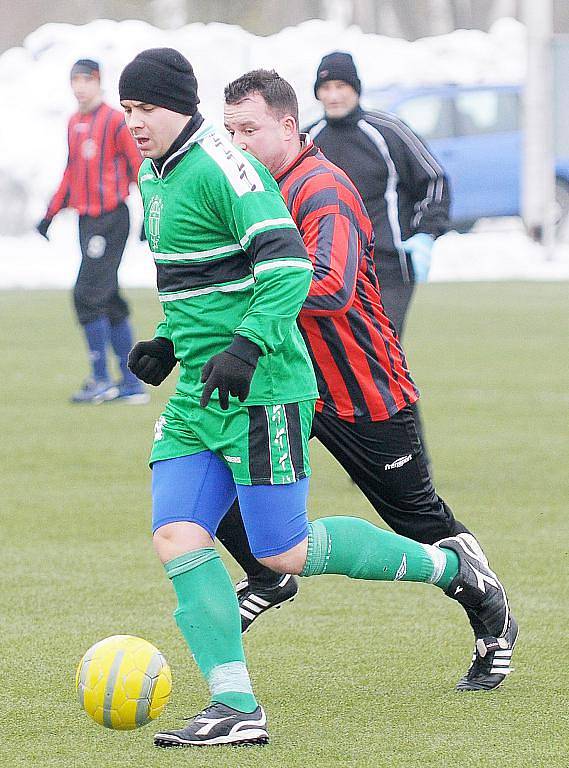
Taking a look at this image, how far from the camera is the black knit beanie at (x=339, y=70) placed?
24.6 ft

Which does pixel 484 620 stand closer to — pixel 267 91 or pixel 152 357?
pixel 152 357

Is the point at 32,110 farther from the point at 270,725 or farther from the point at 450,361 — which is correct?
the point at 270,725

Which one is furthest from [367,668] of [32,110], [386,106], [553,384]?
[32,110]

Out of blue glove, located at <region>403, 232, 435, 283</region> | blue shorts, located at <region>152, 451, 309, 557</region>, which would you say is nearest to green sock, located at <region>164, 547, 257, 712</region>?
blue shorts, located at <region>152, 451, 309, 557</region>

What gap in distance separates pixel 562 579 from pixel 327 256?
6.37 ft

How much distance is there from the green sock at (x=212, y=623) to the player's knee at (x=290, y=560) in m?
0.14

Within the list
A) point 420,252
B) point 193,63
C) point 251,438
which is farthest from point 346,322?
point 193,63

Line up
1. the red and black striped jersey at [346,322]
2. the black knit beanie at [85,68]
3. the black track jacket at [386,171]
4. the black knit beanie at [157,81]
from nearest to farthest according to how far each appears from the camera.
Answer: the black knit beanie at [157,81]
the red and black striped jersey at [346,322]
the black track jacket at [386,171]
the black knit beanie at [85,68]

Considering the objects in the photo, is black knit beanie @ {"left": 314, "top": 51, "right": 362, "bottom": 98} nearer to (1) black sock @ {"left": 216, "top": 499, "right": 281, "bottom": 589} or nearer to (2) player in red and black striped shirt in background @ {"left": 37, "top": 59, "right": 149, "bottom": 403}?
(1) black sock @ {"left": 216, "top": 499, "right": 281, "bottom": 589}

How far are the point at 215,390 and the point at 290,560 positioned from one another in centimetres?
49

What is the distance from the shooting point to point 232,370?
13.2 feet

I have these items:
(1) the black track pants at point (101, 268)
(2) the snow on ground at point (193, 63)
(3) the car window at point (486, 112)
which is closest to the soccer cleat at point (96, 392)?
(1) the black track pants at point (101, 268)

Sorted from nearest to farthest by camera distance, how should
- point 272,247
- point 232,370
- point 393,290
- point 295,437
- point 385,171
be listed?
point 232,370, point 272,247, point 295,437, point 385,171, point 393,290

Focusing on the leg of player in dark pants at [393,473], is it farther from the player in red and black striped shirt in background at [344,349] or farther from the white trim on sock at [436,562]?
the white trim on sock at [436,562]
